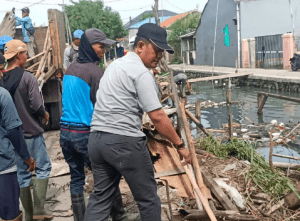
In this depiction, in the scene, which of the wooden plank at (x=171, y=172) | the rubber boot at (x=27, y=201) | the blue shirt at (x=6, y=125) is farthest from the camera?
the wooden plank at (x=171, y=172)

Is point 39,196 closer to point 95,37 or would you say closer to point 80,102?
point 80,102

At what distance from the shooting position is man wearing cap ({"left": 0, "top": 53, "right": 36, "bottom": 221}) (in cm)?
272

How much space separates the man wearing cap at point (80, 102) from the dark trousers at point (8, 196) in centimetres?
66

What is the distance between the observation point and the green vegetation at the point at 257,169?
438 centimetres

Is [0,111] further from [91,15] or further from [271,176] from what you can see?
[91,15]

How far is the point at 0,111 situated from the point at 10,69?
0.93 meters

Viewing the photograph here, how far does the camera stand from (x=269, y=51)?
25.8m

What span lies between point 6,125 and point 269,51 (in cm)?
2557

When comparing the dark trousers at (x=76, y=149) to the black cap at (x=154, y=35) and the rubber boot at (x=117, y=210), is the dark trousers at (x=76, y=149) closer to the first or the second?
the rubber boot at (x=117, y=210)

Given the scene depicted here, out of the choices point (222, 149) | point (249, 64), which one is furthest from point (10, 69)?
point (249, 64)

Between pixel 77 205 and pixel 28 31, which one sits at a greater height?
pixel 28 31

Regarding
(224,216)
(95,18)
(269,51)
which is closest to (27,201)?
(224,216)

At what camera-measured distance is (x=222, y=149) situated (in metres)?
6.48

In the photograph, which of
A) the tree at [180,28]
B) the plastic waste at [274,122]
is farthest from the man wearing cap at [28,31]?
the tree at [180,28]
